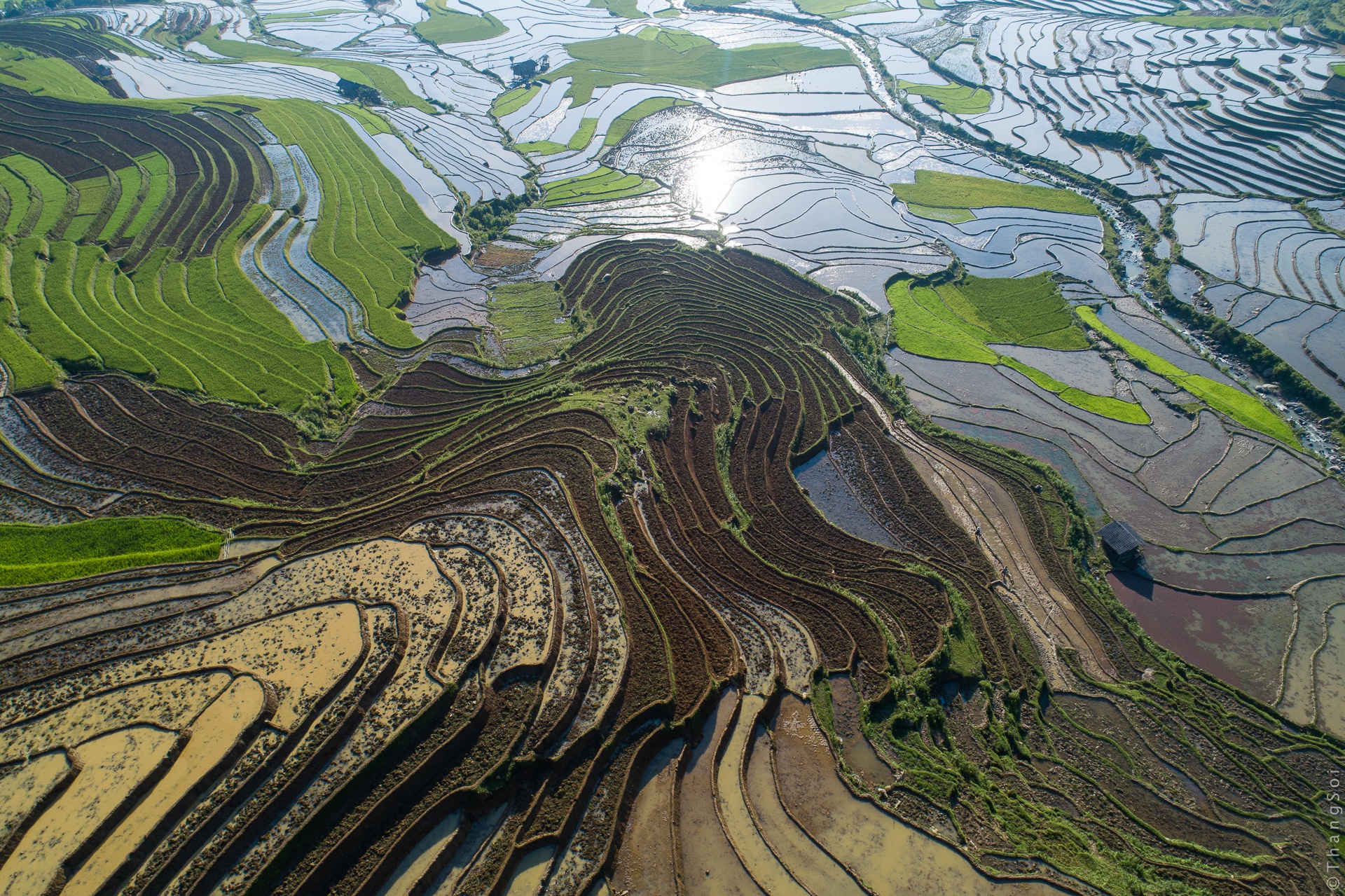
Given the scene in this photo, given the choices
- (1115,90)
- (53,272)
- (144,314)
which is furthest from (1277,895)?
(1115,90)

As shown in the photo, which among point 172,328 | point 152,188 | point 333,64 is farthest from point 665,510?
point 333,64

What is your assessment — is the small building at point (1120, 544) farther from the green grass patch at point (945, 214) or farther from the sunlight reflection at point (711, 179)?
the sunlight reflection at point (711, 179)

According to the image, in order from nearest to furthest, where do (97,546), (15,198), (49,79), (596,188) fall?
(97,546), (15,198), (596,188), (49,79)

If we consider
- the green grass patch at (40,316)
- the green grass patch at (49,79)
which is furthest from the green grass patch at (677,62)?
the green grass patch at (40,316)

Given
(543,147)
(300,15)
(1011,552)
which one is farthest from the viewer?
(300,15)

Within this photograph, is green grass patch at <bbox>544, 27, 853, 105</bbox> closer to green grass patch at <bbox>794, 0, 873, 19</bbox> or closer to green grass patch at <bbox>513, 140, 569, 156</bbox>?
green grass patch at <bbox>513, 140, 569, 156</bbox>

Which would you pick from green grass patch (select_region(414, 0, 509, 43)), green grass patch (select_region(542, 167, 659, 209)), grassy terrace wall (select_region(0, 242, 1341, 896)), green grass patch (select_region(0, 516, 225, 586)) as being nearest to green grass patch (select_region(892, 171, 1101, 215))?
green grass patch (select_region(542, 167, 659, 209))

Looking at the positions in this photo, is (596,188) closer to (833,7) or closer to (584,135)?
(584,135)
